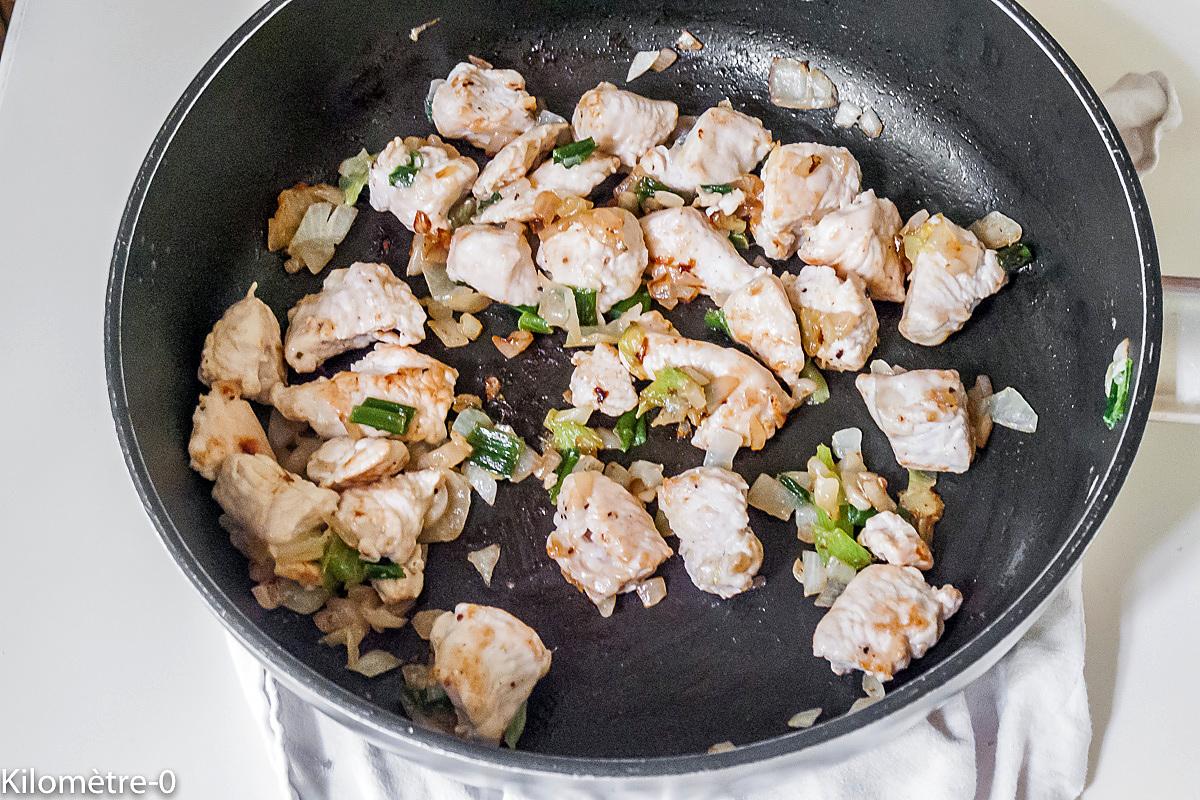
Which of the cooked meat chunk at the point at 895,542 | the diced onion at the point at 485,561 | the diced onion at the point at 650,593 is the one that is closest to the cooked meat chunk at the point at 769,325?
the cooked meat chunk at the point at 895,542

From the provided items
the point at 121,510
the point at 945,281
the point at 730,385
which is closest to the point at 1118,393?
the point at 945,281

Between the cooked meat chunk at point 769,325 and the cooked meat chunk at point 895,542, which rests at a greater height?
the cooked meat chunk at point 769,325

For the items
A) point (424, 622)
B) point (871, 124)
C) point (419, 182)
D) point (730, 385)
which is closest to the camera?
point (424, 622)

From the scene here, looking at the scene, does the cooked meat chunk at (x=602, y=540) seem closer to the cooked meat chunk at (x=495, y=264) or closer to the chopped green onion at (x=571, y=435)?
the chopped green onion at (x=571, y=435)

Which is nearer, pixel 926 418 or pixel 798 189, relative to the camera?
pixel 926 418

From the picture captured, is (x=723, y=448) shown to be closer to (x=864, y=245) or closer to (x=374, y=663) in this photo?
(x=864, y=245)

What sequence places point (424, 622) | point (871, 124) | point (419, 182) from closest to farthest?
point (424, 622), point (419, 182), point (871, 124)
